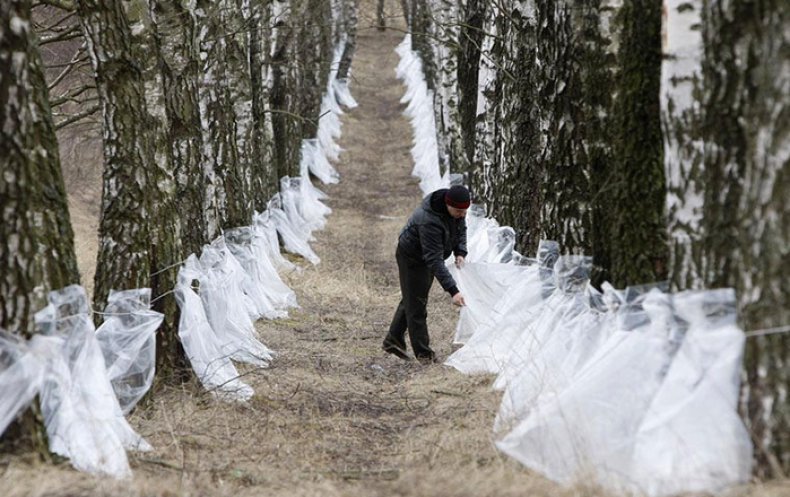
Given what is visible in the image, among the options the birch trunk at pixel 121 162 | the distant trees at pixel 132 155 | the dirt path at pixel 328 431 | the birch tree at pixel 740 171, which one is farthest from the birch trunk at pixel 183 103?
the birch tree at pixel 740 171

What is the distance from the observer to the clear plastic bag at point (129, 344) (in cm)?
697

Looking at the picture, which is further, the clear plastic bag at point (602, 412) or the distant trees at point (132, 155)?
the distant trees at point (132, 155)

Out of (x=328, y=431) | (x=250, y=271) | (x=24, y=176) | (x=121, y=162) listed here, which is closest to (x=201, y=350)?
(x=328, y=431)

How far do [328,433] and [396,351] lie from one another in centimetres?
368

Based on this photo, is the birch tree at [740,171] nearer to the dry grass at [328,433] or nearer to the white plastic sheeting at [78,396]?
the dry grass at [328,433]

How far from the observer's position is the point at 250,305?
477 inches

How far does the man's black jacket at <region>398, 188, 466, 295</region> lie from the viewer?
9773 mm

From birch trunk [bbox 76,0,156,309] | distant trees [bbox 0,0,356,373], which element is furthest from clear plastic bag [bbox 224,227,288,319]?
birch trunk [bbox 76,0,156,309]

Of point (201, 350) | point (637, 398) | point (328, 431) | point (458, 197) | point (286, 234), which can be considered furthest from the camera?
point (286, 234)

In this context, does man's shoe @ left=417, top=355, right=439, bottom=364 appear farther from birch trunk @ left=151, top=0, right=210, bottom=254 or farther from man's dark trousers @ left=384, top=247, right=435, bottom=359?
birch trunk @ left=151, top=0, right=210, bottom=254

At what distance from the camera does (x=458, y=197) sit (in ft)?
31.8

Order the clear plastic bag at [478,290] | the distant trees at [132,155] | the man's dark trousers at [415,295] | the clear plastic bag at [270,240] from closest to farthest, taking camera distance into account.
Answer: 1. the distant trees at [132,155]
2. the clear plastic bag at [478,290]
3. the man's dark trousers at [415,295]
4. the clear plastic bag at [270,240]

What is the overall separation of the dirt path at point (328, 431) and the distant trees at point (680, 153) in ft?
4.00

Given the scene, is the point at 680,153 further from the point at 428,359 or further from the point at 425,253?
the point at 428,359
